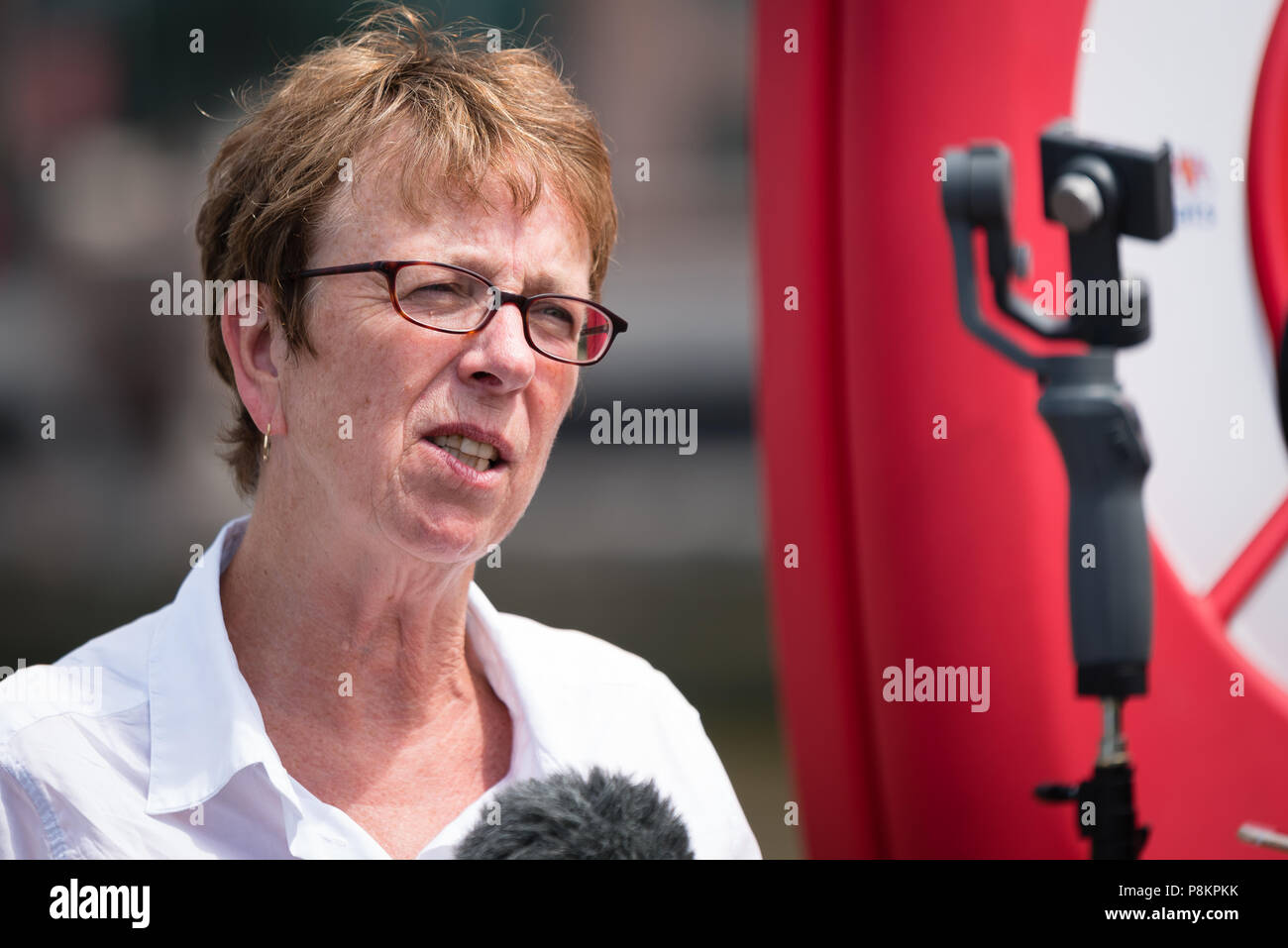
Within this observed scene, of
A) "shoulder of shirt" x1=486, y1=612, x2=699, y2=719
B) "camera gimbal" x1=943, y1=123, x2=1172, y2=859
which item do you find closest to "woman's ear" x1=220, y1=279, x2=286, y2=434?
"shoulder of shirt" x1=486, y1=612, x2=699, y2=719

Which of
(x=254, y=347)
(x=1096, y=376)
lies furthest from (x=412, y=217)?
(x=1096, y=376)

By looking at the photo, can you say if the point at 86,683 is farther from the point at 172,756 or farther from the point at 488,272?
the point at 488,272

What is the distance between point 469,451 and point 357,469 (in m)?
0.11

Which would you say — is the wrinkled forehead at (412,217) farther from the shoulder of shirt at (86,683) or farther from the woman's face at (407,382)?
the shoulder of shirt at (86,683)

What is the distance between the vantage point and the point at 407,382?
139cm

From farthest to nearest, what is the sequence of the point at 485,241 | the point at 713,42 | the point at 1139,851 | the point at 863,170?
the point at 713,42 → the point at 863,170 → the point at 1139,851 → the point at 485,241

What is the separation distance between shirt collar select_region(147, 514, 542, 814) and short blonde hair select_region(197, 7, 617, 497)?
19 centimetres

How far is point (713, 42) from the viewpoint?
6.39ft

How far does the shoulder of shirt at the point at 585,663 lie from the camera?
1.66 meters

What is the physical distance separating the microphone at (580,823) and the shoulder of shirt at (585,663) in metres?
0.37

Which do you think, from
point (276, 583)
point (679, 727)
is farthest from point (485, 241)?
point (679, 727)

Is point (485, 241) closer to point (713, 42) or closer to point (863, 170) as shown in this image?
point (863, 170)
